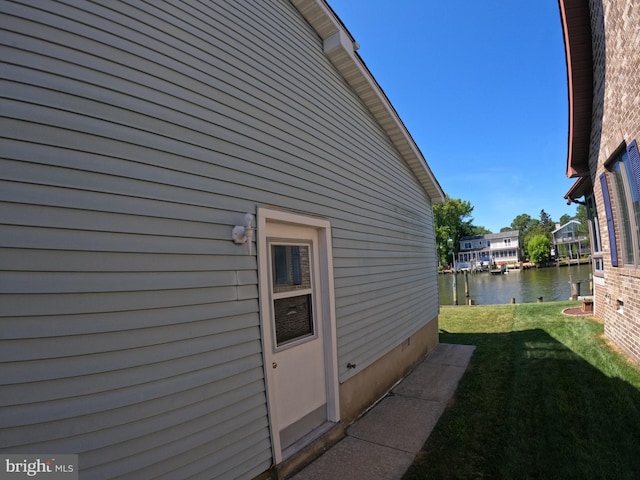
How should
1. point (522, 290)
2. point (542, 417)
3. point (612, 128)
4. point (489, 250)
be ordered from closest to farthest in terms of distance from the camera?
point (542, 417) < point (612, 128) < point (522, 290) < point (489, 250)

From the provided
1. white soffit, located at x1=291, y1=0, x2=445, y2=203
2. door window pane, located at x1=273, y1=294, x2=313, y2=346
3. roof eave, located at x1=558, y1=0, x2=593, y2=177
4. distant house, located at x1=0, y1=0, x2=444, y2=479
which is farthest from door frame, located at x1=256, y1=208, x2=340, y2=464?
roof eave, located at x1=558, y1=0, x2=593, y2=177

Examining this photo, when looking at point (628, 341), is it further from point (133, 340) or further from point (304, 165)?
point (133, 340)

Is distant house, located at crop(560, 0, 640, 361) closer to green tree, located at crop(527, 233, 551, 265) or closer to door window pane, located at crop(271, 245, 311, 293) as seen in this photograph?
door window pane, located at crop(271, 245, 311, 293)

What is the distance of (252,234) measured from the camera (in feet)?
9.87

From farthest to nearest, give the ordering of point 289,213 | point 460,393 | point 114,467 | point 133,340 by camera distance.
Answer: point 460,393 → point 289,213 → point 133,340 → point 114,467

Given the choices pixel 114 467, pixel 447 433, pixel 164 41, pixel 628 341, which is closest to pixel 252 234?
pixel 164 41

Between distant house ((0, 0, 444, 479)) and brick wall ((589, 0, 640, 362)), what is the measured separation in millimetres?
3883

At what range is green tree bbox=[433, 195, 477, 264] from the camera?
66.6 meters

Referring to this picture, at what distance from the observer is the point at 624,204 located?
5688 millimetres

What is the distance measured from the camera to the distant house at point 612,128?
15.2 feet

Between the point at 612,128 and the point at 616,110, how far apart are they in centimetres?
35

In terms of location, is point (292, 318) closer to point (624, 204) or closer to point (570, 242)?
point (624, 204)

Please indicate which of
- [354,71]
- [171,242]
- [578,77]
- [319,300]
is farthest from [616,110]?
[171,242]

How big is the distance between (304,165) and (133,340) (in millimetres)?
2456
